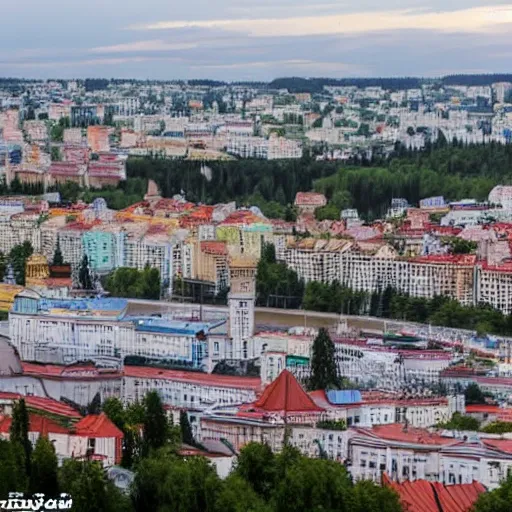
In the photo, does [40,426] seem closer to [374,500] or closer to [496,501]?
[374,500]

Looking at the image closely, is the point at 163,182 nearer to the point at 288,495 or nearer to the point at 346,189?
the point at 346,189

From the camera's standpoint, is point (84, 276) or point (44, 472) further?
point (84, 276)

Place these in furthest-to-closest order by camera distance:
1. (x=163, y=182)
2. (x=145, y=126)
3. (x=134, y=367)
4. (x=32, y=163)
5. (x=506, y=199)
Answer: (x=145, y=126)
(x=32, y=163)
(x=163, y=182)
(x=506, y=199)
(x=134, y=367)

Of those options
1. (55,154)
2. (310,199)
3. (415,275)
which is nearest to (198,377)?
(415,275)

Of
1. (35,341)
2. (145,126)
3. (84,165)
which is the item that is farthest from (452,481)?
(145,126)

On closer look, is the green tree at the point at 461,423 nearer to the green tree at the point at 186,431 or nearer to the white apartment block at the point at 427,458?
the white apartment block at the point at 427,458

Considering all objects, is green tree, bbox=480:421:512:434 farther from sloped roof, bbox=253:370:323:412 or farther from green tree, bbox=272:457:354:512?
green tree, bbox=272:457:354:512

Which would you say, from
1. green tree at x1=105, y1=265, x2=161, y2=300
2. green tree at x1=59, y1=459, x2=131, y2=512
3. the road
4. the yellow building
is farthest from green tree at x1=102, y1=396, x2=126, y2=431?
green tree at x1=105, y1=265, x2=161, y2=300

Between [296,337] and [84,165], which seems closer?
[296,337]
